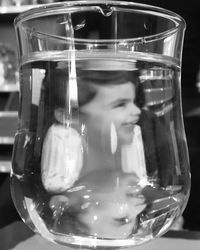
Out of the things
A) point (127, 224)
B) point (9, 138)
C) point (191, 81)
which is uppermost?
point (127, 224)

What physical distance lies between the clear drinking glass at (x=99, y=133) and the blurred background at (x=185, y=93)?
1.27 meters

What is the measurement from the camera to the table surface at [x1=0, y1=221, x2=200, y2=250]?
1.77 ft

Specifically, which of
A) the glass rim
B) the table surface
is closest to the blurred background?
the table surface

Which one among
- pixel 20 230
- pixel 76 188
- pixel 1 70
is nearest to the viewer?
pixel 76 188

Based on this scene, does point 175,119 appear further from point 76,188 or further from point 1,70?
point 1,70

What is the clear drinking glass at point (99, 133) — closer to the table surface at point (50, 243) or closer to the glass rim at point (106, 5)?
the glass rim at point (106, 5)

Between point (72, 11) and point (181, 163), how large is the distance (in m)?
0.15

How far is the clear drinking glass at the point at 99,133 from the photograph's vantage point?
0.32 meters

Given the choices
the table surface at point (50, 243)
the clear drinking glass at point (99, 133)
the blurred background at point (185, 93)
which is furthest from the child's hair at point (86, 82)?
the blurred background at point (185, 93)

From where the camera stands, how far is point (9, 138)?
1679 millimetres

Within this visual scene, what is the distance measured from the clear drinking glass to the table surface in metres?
0.20


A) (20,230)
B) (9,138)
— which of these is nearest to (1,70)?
(9,138)

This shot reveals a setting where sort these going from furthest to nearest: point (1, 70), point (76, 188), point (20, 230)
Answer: point (1, 70) → point (20, 230) → point (76, 188)

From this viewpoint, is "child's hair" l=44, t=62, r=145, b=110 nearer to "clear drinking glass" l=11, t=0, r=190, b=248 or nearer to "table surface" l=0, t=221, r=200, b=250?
"clear drinking glass" l=11, t=0, r=190, b=248
